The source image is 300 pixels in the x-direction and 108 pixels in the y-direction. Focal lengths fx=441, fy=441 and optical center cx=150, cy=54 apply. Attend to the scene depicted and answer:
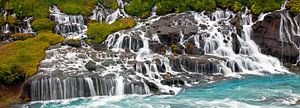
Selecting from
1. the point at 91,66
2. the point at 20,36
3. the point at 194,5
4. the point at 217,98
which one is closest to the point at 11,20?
the point at 20,36

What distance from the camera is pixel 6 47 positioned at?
103ft

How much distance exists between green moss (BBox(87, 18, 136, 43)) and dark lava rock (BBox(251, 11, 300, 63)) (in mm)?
10246

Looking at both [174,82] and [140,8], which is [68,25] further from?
[174,82]

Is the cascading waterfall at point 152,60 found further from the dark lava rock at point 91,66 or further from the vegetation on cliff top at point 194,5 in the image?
the vegetation on cliff top at point 194,5

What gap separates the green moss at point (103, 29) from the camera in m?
34.5

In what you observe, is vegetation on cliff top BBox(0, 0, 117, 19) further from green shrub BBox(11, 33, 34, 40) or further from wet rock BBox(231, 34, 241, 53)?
wet rock BBox(231, 34, 241, 53)

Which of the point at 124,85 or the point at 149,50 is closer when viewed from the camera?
the point at 124,85

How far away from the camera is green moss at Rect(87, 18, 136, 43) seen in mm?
34531

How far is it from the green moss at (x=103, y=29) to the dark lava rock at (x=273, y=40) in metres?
10.2

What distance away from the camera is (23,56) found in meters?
28.8

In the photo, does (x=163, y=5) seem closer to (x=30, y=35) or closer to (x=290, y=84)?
(x=30, y=35)

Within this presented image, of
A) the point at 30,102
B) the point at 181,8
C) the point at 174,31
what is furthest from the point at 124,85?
the point at 181,8

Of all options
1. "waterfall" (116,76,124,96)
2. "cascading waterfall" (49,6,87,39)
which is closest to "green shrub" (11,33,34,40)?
"cascading waterfall" (49,6,87,39)

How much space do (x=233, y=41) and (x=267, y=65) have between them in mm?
3413
